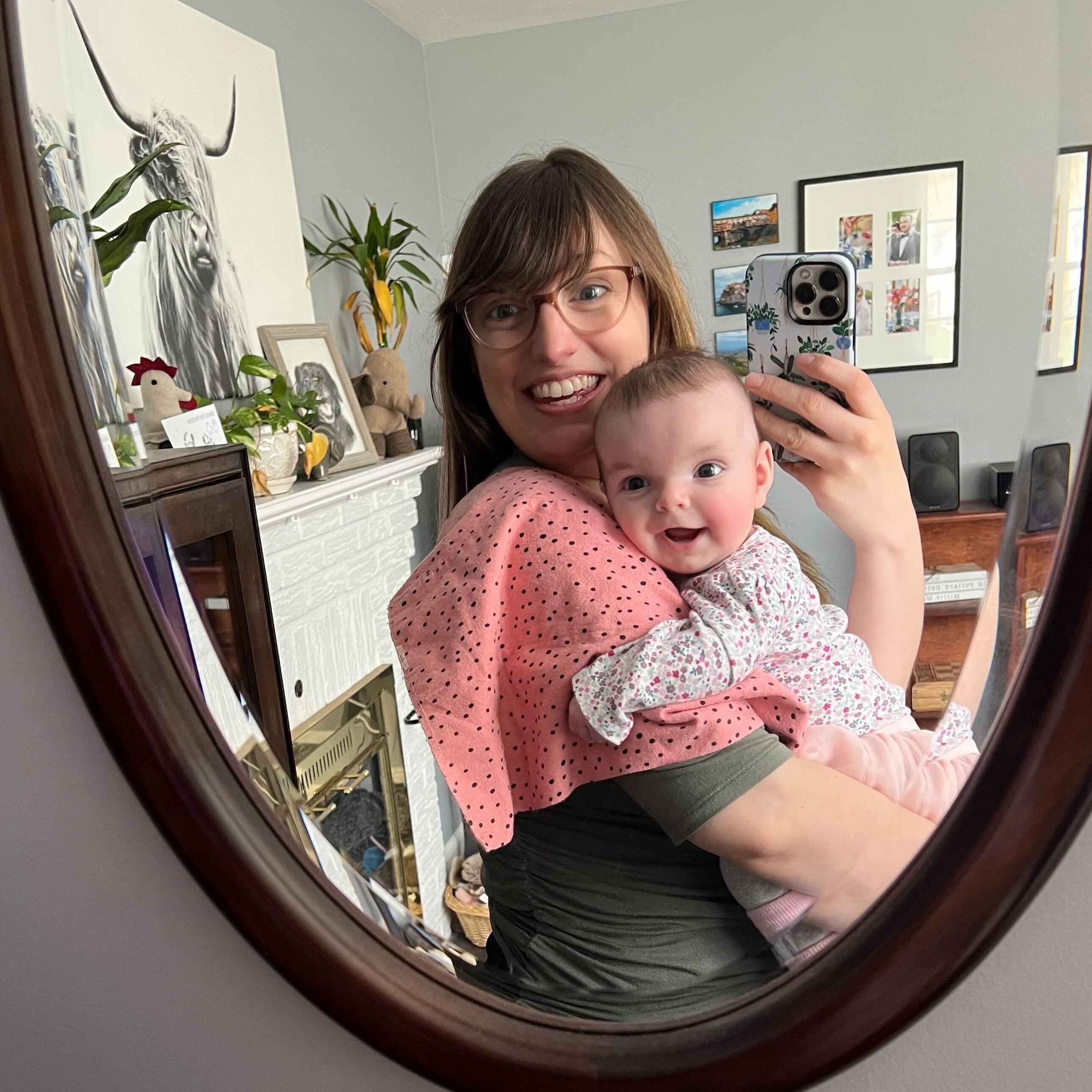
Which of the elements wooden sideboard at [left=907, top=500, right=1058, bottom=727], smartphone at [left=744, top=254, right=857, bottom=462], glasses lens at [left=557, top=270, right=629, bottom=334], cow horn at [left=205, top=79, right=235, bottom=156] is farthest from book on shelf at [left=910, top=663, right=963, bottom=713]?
cow horn at [left=205, top=79, right=235, bottom=156]

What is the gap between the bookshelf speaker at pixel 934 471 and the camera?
1.16 feet

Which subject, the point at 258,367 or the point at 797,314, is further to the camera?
the point at 258,367

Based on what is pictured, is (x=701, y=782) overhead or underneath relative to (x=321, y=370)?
underneath

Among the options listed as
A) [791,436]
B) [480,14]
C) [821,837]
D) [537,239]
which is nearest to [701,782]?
[821,837]

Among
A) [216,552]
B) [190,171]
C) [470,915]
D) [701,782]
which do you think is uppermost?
[190,171]

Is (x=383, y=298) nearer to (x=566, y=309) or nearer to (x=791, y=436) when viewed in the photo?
(x=566, y=309)

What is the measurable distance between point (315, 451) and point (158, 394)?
3.5 inches

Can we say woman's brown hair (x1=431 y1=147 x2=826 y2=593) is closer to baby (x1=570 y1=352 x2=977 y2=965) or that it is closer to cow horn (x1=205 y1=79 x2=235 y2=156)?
baby (x1=570 y1=352 x2=977 y2=965)

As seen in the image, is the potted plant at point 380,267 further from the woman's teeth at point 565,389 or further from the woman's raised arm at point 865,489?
the woman's raised arm at point 865,489

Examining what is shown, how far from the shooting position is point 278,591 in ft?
1.61

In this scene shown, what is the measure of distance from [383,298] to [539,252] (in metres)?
0.09

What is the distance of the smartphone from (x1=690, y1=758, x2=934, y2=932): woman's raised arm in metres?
0.15

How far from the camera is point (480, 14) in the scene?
403mm

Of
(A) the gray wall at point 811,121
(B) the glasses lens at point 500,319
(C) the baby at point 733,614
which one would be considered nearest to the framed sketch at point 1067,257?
(A) the gray wall at point 811,121
